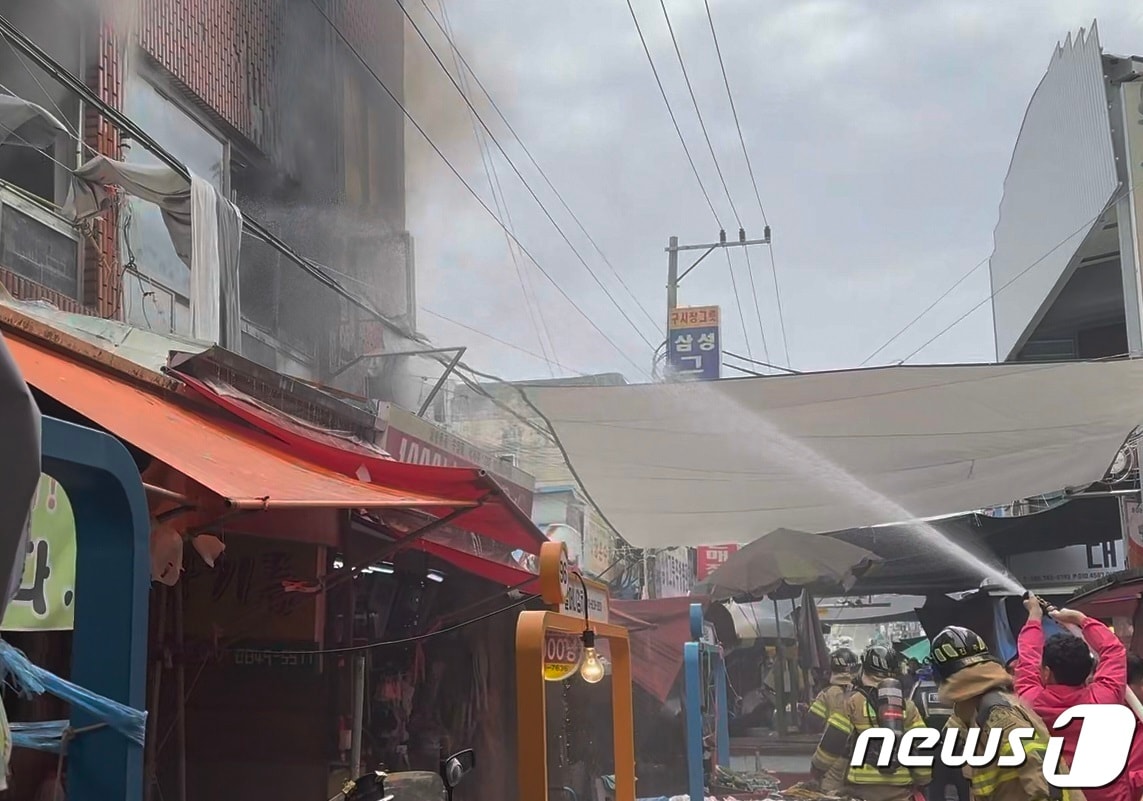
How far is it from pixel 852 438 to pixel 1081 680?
3509mm

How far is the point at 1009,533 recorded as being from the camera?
1507 cm

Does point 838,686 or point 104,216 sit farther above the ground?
point 104,216

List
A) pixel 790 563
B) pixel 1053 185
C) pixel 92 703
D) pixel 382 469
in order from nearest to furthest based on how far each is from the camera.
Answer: pixel 92 703, pixel 382 469, pixel 790 563, pixel 1053 185

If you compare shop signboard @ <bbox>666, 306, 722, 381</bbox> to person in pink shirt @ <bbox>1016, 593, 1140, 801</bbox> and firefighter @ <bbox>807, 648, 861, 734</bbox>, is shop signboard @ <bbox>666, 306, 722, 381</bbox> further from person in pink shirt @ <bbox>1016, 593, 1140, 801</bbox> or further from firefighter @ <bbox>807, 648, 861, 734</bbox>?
person in pink shirt @ <bbox>1016, 593, 1140, 801</bbox>

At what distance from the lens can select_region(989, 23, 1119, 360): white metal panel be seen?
1267 cm

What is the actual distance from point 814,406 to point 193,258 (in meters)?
4.99

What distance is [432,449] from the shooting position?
9.14 m

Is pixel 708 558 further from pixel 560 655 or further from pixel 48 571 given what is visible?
pixel 48 571

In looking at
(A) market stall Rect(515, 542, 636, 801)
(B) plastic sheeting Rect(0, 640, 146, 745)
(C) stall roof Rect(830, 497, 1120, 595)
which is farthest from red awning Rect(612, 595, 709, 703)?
(B) plastic sheeting Rect(0, 640, 146, 745)

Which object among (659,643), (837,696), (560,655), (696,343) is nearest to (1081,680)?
(560,655)

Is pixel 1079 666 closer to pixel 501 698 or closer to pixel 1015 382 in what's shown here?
pixel 1015 382

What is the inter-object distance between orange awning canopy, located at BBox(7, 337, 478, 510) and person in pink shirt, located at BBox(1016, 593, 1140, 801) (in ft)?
9.73

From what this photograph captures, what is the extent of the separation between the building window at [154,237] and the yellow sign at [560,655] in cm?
582

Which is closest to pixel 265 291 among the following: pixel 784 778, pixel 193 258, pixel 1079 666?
pixel 193 258
